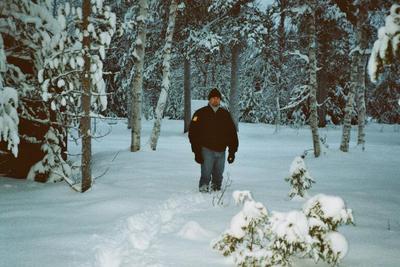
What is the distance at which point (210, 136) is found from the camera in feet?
25.2

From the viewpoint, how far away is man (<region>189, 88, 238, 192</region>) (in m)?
7.67

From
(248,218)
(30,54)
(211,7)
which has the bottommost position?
(248,218)

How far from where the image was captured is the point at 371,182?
916cm

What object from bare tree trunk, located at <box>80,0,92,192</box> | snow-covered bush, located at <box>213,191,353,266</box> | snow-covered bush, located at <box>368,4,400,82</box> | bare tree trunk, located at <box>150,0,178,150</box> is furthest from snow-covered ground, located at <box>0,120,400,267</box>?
snow-covered bush, located at <box>368,4,400,82</box>

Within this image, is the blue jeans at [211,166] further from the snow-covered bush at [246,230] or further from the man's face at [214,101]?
the snow-covered bush at [246,230]

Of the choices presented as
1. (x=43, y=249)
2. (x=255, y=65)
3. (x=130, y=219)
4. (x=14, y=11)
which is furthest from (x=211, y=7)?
(x=43, y=249)

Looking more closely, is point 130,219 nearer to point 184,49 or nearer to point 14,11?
point 14,11

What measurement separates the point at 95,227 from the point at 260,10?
15371mm

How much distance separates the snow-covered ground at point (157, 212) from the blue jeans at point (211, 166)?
13.8 inches

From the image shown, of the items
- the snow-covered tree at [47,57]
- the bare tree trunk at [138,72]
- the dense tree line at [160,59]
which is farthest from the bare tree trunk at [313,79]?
the snow-covered tree at [47,57]

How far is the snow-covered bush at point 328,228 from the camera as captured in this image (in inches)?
134

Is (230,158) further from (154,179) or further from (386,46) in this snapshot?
(386,46)

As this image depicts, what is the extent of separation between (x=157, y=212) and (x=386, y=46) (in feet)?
13.3

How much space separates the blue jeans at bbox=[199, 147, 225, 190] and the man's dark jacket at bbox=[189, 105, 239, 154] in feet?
0.31
